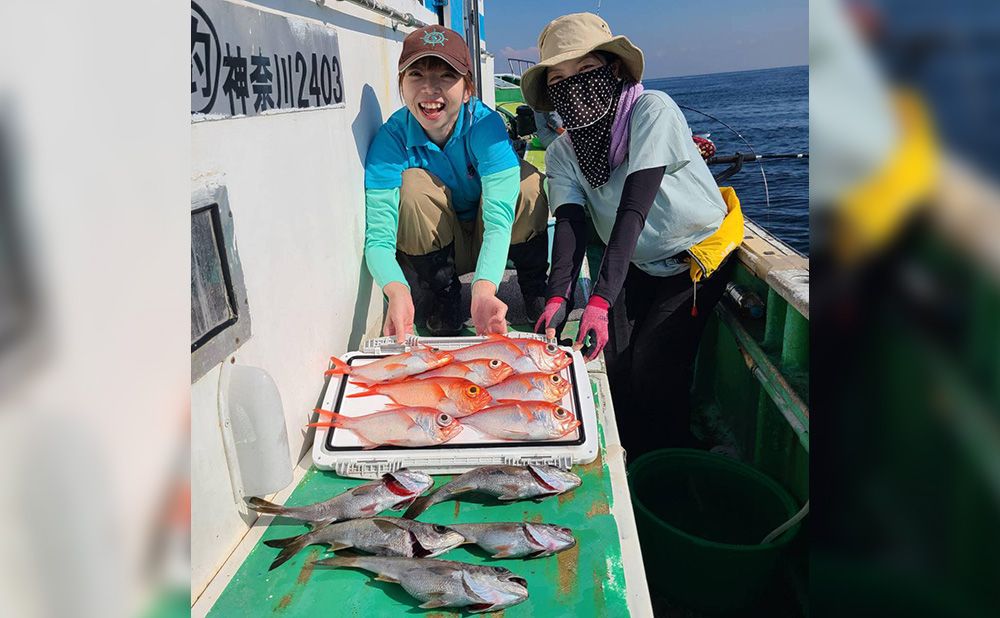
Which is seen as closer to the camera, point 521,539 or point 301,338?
point 521,539

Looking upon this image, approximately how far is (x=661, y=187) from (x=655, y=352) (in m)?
0.91

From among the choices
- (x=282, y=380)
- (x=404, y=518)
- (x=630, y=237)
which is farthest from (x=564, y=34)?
(x=404, y=518)

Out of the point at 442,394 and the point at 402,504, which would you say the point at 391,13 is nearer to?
the point at 442,394

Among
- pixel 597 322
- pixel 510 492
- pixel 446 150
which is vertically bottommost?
pixel 510 492

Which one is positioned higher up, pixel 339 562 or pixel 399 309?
pixel 399 309

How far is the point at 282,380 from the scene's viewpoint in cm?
247


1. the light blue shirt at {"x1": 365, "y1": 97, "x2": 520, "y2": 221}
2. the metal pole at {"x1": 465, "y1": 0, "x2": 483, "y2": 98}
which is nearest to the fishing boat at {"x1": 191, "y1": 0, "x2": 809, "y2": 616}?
the light blue shirt at {"x1": 365, "y1": 97, "x2": 520, "y2": 221}

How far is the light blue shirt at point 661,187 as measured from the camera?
128 inches

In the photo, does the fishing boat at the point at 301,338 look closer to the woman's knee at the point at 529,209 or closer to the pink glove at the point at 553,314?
the pink glove at the point at 553,314

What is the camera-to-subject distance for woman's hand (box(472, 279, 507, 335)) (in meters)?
3.36

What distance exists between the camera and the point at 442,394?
2.70 metres

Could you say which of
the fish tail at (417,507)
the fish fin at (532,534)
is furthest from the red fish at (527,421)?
the fish fin at (532,534)

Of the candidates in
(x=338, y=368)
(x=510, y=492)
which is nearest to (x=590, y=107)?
(x=338, y=368)
